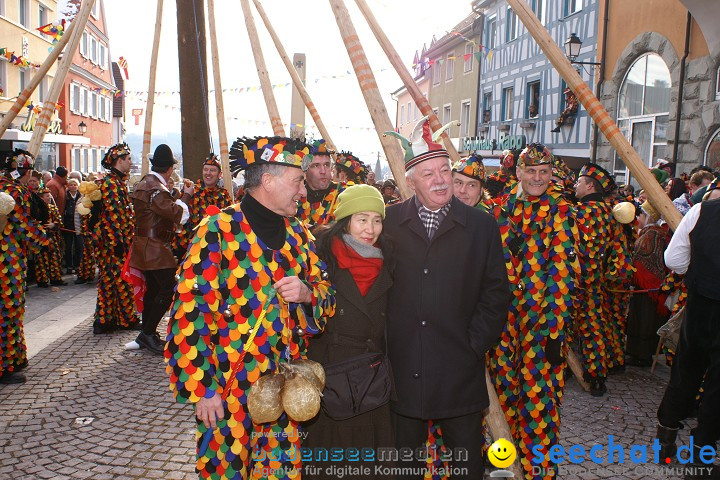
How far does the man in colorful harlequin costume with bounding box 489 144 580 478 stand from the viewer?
3.77m

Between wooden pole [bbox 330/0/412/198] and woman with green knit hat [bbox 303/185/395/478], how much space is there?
221mm

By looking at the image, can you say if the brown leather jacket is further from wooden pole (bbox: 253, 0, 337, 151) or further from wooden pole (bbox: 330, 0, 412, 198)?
wooden pole (bbox: 330, 0, 412, 198)

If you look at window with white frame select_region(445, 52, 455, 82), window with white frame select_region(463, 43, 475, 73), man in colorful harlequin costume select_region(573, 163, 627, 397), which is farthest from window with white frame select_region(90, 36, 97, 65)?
man in colorful harlequin costume select_region(573, 163, 627, 397)

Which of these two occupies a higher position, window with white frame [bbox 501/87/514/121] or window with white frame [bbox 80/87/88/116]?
window with white frame [bbox 80/87/88/116]

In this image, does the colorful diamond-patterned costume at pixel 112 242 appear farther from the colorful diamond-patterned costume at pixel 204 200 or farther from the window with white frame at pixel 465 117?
the window with white frame at pixel 465 117

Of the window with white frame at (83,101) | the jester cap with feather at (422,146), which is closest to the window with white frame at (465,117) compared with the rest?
the window with white frame at (83,101)

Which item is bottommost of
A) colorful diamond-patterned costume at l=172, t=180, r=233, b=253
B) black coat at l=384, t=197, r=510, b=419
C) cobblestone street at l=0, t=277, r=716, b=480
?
cobblestone street at l=0, t=277, r=716, b=480

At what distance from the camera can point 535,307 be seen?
392 cm

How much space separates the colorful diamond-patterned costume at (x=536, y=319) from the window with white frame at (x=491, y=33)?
68.6 feet

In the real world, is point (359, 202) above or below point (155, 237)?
above

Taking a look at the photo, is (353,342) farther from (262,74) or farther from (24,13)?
(24,13)

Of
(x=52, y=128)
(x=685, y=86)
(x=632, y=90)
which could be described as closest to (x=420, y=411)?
(x=685, y=86)

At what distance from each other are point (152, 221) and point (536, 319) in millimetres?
4429

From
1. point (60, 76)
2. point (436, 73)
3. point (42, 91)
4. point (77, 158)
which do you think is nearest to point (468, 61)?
point (436, 73)
